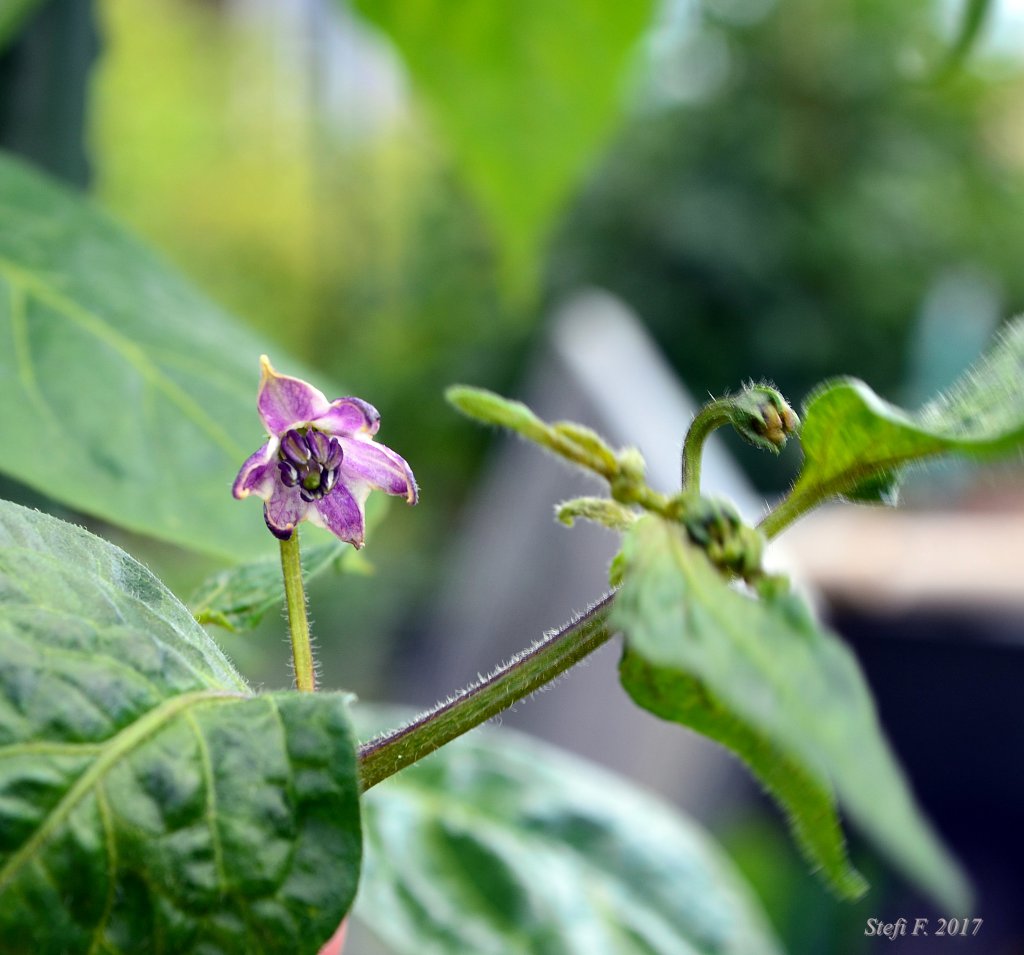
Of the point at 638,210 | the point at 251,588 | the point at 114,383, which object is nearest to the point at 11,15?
the point at 114,383

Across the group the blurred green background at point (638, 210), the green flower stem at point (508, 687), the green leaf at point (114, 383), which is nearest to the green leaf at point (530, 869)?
the green leaf at point (114, 383)

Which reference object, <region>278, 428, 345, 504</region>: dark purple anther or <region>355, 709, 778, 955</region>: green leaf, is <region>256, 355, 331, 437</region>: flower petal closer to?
<region>278, 428, 345, 504</region>: dark purple anther

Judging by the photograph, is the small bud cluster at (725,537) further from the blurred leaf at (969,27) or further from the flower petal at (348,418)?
the blurred leaf at (969,27)

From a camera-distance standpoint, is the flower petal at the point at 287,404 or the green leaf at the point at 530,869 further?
the green leaf at the point at 530,869

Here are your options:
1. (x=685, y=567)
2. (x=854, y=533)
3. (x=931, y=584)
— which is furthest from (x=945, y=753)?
(x=685, y=567)

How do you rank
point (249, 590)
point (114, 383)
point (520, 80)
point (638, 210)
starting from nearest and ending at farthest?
point (249, 590) → point (114, 383) → point (520, 80) → point (638, 210)

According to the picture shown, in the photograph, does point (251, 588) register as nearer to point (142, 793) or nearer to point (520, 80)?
point (142, 793)

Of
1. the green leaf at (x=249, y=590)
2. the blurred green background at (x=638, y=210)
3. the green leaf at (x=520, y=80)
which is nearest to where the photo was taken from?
the green leaf at (x=249, y=590)
